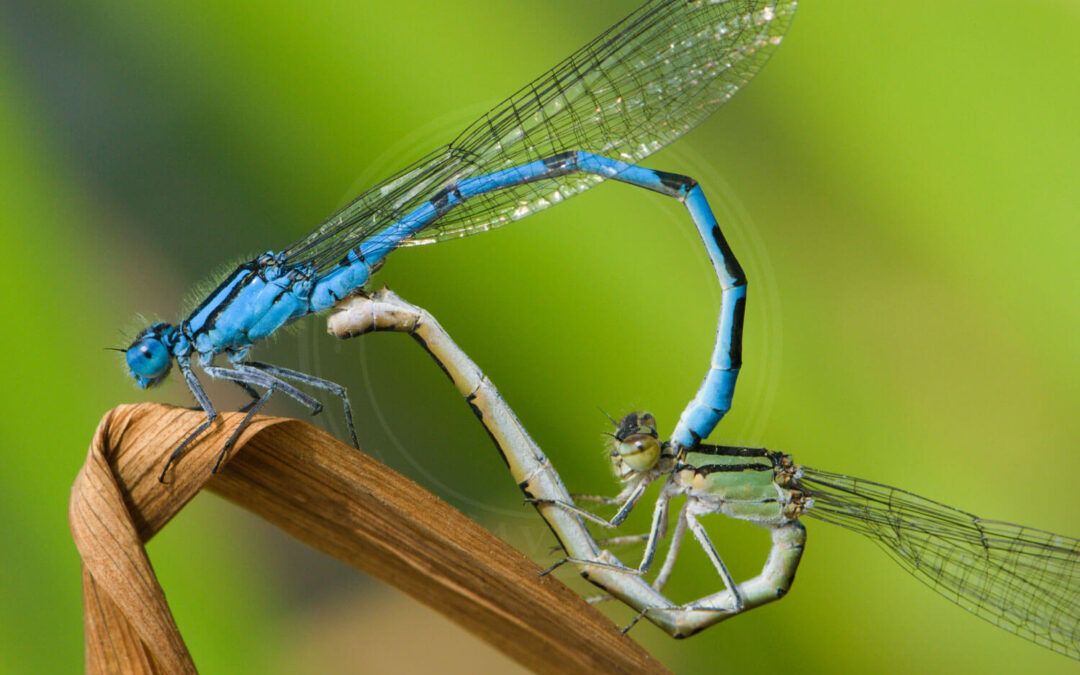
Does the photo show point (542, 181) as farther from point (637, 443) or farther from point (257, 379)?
point (257, 379)

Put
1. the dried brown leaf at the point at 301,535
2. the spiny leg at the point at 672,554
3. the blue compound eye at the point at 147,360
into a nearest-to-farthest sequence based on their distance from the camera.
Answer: the dried brown leaf at the point at 301,535 → the blue compound eye at the point at 147,360 → the spiny leg at the point at 672,554

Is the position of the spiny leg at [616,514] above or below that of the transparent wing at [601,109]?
below

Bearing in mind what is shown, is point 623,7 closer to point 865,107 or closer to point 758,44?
point 758,44

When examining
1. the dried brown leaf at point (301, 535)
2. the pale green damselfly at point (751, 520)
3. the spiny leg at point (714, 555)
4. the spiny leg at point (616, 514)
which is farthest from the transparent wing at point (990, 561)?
the dried brown leaf at point (301, 535)

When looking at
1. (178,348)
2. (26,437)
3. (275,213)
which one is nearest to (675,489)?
(178,348)

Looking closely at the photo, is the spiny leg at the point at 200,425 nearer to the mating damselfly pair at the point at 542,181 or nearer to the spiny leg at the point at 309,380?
the mating damselfly pair at the point at 542,181

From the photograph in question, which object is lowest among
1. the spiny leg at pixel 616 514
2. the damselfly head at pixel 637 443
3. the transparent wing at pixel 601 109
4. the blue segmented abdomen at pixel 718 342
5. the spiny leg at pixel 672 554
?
the spiny leg at pixel 672 554
